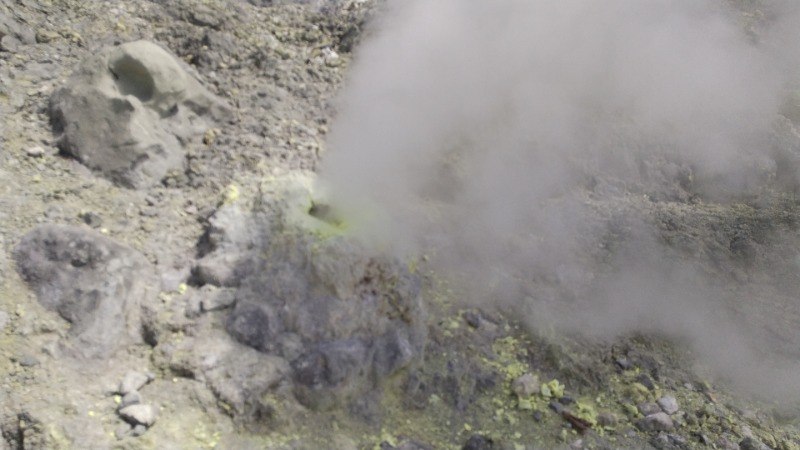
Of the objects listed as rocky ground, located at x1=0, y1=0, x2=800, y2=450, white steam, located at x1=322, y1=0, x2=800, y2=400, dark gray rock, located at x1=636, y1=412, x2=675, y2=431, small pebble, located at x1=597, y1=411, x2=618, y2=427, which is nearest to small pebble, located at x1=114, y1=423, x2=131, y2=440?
rocky ground, located at x1=0, y1=0, x2=800, y2=450

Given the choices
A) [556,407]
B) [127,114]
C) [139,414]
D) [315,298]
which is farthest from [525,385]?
[127,114]

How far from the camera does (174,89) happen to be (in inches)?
109

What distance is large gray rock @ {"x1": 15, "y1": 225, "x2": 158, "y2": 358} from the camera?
2090mm

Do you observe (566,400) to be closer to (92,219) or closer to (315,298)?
(315,298)

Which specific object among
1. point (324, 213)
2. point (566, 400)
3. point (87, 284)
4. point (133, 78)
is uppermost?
point (133, 78)

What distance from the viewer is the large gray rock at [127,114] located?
2578 millimetres

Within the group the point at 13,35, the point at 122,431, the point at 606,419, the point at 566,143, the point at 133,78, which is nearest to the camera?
the point at 122,431

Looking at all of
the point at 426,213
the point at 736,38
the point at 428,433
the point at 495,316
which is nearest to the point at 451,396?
the point at 428,433

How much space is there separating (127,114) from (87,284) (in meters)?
0.78

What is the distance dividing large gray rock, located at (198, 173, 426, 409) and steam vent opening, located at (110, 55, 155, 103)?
71 cm

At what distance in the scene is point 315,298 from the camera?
2.21 meters

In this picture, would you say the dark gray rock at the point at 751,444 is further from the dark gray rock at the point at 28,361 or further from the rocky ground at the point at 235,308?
the dark gray rock at the point at 28,361

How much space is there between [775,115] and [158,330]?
3.28m

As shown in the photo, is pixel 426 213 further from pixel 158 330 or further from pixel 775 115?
pixel 775 115
